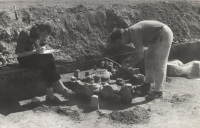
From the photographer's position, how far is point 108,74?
6539 mm

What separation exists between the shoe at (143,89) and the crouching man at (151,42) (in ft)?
0.09

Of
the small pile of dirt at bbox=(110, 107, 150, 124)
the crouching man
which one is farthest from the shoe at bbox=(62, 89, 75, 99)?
the crouching man

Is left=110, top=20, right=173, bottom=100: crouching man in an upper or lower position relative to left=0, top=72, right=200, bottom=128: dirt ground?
upper

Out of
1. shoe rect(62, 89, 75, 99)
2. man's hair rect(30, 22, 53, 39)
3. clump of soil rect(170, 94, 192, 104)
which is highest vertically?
man's hair rect(30, 22, 53, 39)

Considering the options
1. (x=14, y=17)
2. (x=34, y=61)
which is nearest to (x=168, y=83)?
(x=34, y=61)

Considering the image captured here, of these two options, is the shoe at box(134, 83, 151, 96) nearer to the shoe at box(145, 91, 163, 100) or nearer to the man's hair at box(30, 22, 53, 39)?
the shoe at box(145, 91, 163, 100)

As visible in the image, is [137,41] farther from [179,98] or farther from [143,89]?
[179,98]

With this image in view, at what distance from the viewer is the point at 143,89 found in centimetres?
594

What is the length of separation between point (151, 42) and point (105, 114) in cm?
179

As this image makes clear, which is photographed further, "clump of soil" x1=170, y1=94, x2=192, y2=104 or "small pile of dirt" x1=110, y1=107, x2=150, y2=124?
"clump of soil" x1=170, y1=94, x2=192, y2=104

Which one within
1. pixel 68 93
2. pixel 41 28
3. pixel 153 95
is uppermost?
pixel 41 28

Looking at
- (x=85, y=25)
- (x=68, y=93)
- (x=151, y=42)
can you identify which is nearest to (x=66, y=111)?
(x=68, y=93)

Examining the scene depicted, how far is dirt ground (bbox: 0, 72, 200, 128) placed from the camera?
181 inches

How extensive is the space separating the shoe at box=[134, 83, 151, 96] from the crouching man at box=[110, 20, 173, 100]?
3 centimetres
